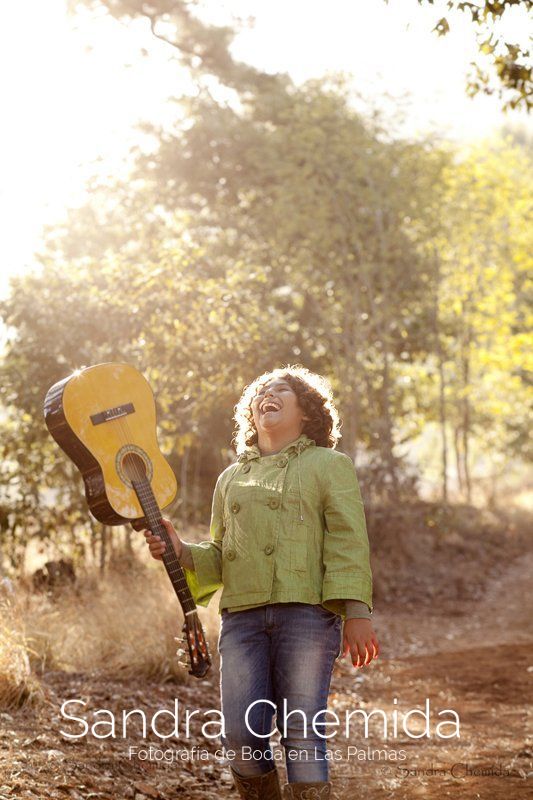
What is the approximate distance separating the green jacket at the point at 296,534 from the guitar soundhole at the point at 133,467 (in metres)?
0.37

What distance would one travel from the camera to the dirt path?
4332 millimetres

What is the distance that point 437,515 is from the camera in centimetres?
1375

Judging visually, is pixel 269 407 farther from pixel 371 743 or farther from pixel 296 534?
pixel 371 743

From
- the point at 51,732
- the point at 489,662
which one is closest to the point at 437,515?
the point at 489,662

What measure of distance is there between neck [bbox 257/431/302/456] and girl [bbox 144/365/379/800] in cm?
6

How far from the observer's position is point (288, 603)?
336 centimetres

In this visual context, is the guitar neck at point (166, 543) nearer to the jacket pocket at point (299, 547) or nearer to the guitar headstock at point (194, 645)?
the guitar headstock at point (194, 645)

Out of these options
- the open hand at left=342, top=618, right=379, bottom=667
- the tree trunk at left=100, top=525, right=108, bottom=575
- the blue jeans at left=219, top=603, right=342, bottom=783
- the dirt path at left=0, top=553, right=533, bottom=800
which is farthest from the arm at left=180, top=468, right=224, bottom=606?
the tree trunk at left=100, top=525, right=108, bottom=575

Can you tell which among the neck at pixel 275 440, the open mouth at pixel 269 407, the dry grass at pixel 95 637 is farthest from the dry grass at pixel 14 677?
the open mouth at pixel 269 407

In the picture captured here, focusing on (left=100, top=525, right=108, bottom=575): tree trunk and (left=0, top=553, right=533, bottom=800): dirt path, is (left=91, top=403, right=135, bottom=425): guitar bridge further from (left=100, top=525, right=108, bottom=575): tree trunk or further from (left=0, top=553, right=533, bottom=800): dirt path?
(left=100, top=525, right=108, bottom=575): tree trunk

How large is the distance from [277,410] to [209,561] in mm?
614

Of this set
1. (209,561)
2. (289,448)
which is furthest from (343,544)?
(209,561)

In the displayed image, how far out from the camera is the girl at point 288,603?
330 centimetres

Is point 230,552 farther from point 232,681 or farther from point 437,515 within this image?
point 437,515
